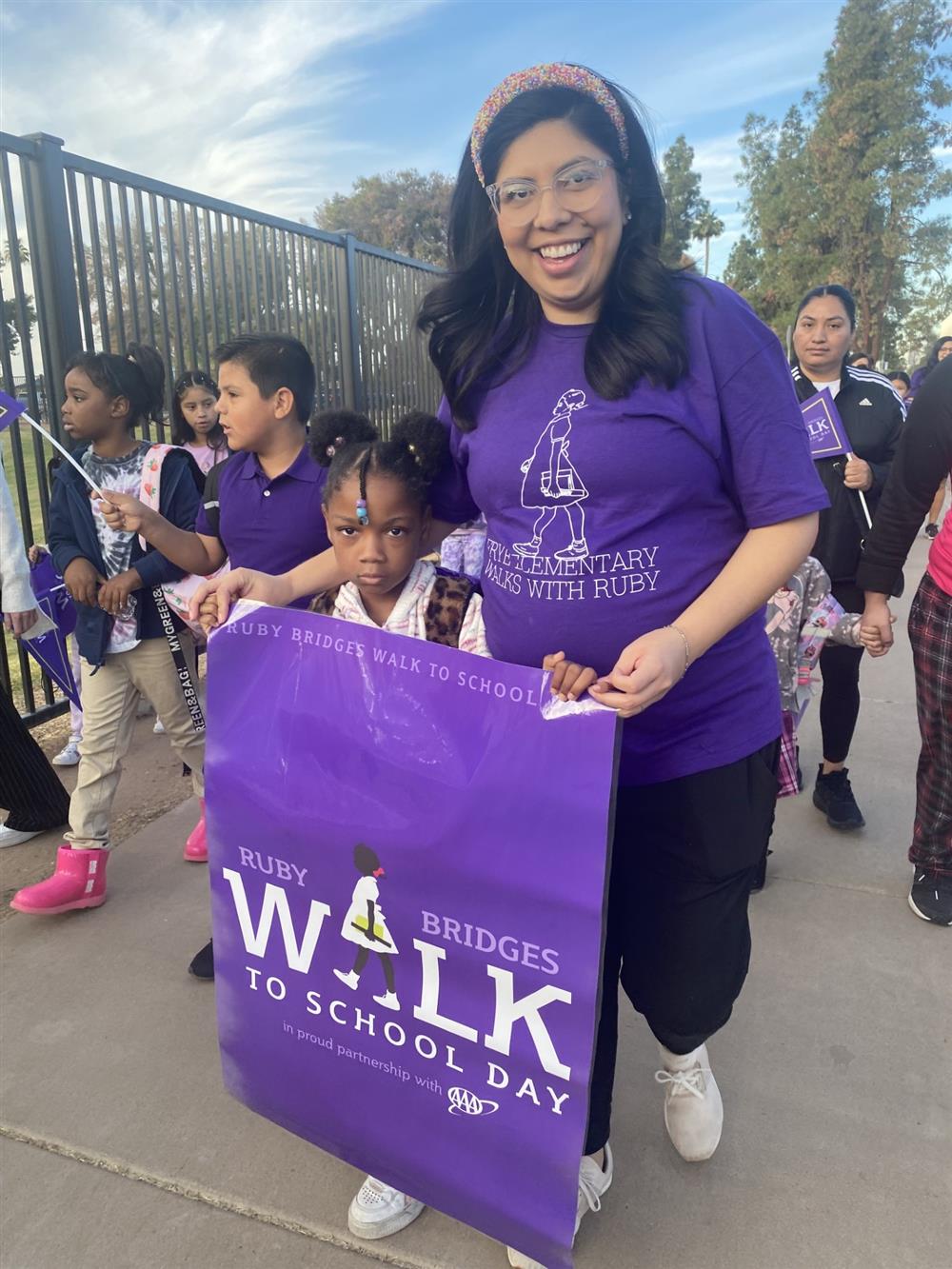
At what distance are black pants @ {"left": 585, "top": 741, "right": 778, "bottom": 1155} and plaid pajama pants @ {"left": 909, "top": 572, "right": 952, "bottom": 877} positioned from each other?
1.25 m

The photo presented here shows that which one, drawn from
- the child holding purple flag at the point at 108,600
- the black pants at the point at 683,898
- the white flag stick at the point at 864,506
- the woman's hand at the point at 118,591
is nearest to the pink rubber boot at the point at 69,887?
the child holding purple flag at the point at 108,600

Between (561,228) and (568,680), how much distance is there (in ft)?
2.35

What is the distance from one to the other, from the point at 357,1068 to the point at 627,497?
1.08 metres

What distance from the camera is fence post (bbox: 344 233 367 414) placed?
24.3ft

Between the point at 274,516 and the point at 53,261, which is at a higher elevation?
the point at 53,261

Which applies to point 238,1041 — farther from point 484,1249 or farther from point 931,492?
point 931,492

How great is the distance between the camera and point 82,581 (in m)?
3.03

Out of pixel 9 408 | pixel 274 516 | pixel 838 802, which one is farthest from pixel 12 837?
pixel 838 802

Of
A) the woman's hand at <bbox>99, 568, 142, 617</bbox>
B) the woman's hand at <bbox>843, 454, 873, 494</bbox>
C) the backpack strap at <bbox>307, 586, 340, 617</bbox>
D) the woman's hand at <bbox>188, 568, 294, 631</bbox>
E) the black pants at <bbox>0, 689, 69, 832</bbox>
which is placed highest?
the woman's hand at <bbox>843, 454, 873, 494</bbox>

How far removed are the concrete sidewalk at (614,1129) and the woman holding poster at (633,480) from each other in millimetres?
374

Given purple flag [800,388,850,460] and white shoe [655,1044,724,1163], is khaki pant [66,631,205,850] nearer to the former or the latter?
white shoe [655,1044,724,1163]

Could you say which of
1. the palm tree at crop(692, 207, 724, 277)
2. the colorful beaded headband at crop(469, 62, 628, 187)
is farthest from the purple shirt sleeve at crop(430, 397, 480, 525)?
the palm tree at crop(692, 207, 724, 277)

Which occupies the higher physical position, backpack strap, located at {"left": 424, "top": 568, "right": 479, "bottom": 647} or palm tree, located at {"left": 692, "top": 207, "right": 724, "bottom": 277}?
palm tree, located at {"left": 692, "top": 207, "right": 724, "bottom": 277}

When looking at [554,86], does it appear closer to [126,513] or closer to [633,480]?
[633,480]
